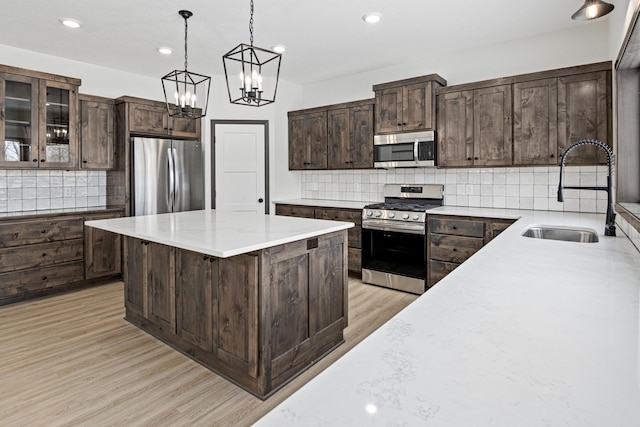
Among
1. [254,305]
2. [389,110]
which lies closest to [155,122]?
[389,110]

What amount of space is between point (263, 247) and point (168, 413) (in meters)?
1.06

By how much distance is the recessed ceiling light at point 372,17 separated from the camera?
3.29 metres

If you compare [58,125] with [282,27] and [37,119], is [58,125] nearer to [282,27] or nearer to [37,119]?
[37,119]

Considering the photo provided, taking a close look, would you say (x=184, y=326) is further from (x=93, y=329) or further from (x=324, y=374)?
(x=324, y=374)

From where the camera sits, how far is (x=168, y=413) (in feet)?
6.70

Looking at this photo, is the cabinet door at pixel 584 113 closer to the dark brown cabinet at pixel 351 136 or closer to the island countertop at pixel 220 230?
the dark brown cabinet at pixel 351 136

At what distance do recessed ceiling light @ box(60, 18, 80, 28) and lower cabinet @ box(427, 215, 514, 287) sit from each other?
3.92 meters

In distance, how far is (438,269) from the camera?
392cm

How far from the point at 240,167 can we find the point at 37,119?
94.6 inches

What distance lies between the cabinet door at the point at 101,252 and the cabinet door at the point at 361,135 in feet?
10.0

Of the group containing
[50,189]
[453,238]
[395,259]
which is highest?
[50,189]

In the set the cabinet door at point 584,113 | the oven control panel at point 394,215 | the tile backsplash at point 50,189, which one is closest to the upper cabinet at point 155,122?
the tile backsplash at point 50,189

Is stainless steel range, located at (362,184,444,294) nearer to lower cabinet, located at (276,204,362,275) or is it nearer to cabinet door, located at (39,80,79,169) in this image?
lower cabinet, located at (276,204,362,275)

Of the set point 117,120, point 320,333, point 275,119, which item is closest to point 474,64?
point 275,119
